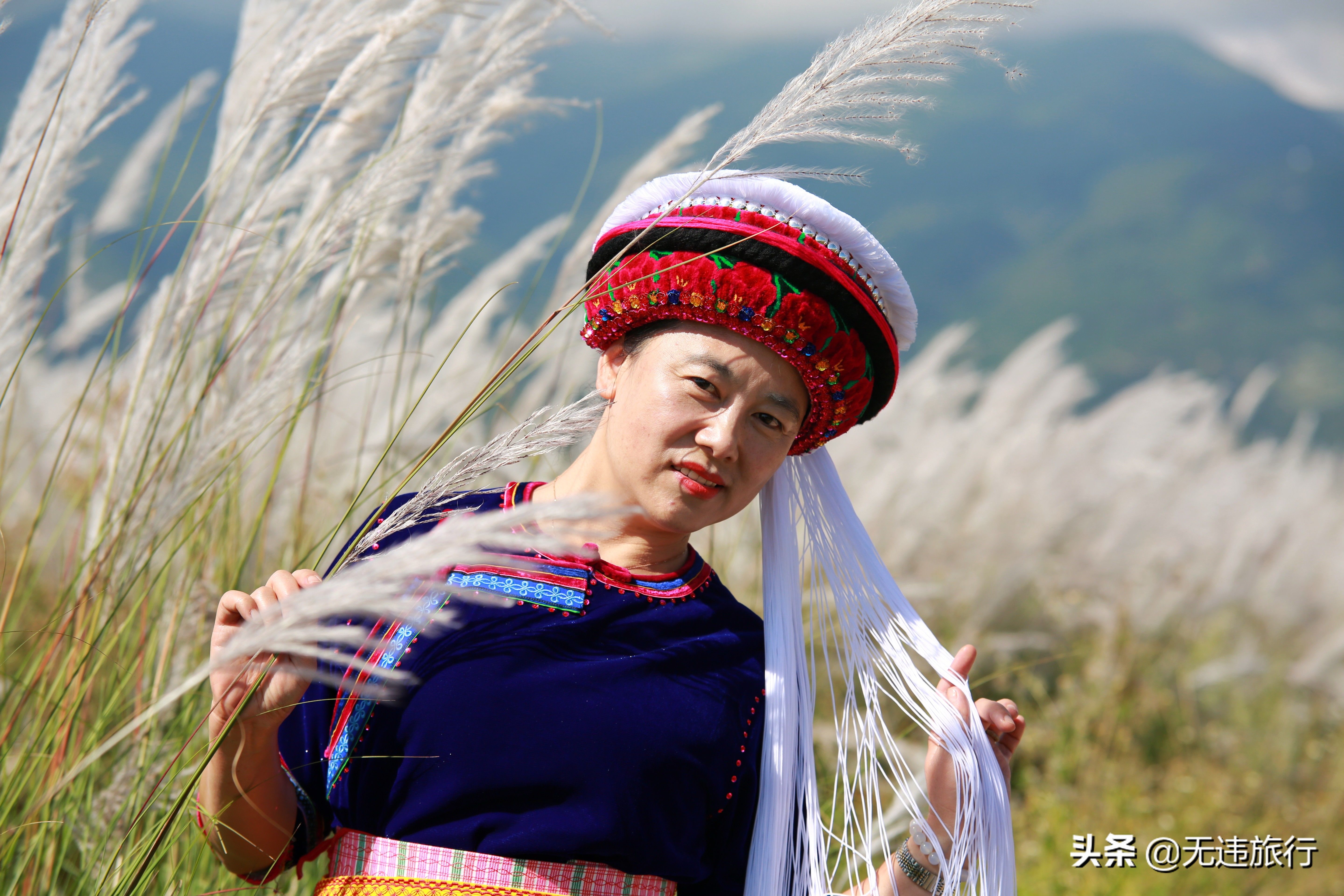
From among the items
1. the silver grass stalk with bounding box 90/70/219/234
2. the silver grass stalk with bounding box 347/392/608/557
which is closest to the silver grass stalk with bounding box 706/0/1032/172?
the silver grass stalk with bounding box 347/392/608/557

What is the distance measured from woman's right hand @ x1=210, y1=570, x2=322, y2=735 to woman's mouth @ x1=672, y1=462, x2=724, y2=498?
1.62ft

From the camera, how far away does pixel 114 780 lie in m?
1.51

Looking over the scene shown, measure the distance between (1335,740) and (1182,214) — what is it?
81.4ft

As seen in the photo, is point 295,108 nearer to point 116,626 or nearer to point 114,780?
point 116,626

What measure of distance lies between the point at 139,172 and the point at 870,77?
2109mm

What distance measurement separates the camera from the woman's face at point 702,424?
4.42 ft

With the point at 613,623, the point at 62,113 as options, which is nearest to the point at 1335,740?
the point at 613,623

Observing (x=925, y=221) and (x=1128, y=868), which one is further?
(x=925, y=221)

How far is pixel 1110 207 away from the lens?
84.3 feet

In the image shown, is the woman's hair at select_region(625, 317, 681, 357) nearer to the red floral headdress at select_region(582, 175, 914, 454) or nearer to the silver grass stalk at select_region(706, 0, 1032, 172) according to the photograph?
the red floral headdress at select_region(582, 175, 914, 454)

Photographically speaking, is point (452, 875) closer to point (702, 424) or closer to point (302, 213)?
point (702, 424)

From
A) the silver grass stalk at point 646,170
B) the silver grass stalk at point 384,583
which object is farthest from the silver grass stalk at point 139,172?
the silver grass stalk at point 384,583

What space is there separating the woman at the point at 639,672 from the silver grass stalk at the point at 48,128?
0.80 meters

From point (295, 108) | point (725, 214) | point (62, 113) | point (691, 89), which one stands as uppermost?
point (691, 89)
